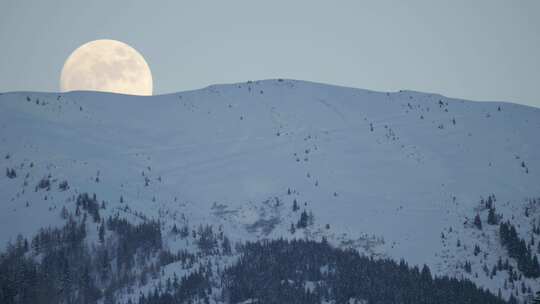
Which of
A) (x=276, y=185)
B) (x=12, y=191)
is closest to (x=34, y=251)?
(x=12, y=191)

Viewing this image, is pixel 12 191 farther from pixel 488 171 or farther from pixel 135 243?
pixel 488 171

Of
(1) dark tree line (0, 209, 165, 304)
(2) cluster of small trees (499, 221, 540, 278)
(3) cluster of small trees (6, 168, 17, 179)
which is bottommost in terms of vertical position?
(1) dark tree line (0, 209, 165, 304)

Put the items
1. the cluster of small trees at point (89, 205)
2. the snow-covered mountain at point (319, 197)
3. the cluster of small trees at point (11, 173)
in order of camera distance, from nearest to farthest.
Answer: the snow-covered mountain at point (319, 197)
the cluster of small trees at point (89, 205)
the cluster of small trees at point (11, 173)

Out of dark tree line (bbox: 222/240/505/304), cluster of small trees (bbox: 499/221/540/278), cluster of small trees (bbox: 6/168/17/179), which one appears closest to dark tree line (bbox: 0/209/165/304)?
dark tree line (bbox: 222/240/505/304)

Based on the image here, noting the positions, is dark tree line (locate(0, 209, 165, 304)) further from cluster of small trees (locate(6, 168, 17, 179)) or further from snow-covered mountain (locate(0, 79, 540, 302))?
cluster of small trees (locate(6, 168, 17, 179))

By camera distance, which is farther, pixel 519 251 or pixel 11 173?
pixel 11 173

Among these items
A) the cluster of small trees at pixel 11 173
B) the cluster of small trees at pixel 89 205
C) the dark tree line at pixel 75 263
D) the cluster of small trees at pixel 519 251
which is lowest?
the dark tree line at pixel 75 263

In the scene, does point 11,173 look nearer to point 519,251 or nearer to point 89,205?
point 89,205

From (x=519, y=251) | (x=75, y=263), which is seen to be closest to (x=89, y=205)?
(x=75, y=263)

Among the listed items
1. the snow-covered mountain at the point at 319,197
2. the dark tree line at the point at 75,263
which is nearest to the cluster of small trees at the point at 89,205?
the dark tree line at the point at 75,263

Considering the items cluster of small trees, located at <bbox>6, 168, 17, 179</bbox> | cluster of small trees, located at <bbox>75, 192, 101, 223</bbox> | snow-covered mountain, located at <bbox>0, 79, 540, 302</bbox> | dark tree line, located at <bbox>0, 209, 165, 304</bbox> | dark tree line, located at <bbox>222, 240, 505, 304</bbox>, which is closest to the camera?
dark tree line, located at <bbox>222, 240, 505, 304</bbox>

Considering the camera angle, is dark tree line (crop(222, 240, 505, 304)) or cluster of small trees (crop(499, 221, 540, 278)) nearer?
dark tree line (crop(222, 240, 505, 304))

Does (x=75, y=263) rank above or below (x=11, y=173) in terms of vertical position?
below

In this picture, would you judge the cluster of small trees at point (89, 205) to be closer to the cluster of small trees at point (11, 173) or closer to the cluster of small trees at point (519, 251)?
the cluster of small trees at point (11, 173)
